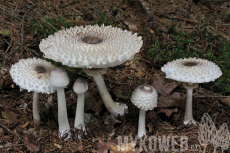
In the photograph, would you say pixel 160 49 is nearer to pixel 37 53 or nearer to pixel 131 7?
pixel 131 7

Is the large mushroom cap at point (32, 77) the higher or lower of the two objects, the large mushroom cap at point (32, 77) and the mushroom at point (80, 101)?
the higher

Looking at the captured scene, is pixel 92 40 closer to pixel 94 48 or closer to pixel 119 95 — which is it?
pixel 94 48

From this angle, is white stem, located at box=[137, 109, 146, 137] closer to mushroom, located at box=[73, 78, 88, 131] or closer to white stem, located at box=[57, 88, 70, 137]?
mushroom, located at box=[73, 78, 88, 131]

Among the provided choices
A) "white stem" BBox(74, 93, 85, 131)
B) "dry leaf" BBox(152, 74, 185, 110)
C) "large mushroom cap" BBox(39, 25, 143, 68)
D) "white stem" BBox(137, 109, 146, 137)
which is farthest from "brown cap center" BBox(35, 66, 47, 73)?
"dry leaf" BBox(152, 74, 185, 110)

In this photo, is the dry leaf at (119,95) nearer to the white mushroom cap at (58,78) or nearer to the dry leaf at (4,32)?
the white mushroom cap at (58,78)

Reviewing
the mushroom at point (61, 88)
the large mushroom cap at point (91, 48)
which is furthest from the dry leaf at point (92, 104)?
the large mushroom cap at point (91, 48)

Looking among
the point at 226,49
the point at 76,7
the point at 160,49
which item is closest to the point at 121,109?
the point at 160,49

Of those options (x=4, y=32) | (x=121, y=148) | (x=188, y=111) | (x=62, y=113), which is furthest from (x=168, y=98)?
(x=4, y=32)
